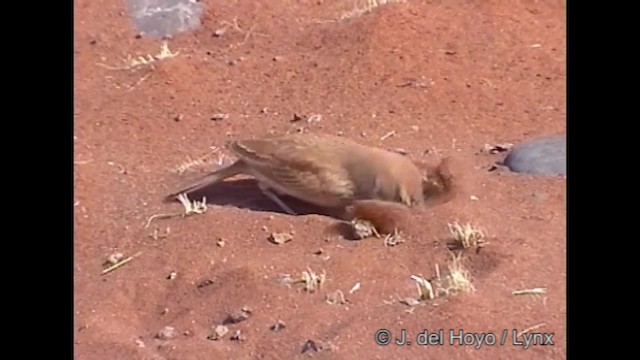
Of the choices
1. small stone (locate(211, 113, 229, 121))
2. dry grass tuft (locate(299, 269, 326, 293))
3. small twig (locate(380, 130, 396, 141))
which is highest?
dry grass tuft (locate(299, 269, 326, 293))

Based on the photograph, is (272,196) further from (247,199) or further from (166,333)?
(166,333)

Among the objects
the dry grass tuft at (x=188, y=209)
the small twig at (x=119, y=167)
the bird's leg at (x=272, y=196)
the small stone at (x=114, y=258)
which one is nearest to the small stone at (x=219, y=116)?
the small twig at (x=119, y=167)

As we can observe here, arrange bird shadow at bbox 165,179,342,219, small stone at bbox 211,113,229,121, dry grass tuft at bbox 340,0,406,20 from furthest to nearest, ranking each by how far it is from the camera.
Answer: dry grass tuft at bbox 340,0,406,20 → small stone at bbox 211,113,229,121 → bird shadow at bbox 165,179,342,219

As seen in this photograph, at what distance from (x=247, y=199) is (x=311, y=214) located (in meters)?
0.48

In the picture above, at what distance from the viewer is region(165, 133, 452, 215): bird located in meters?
5.63

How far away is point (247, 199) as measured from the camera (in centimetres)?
612

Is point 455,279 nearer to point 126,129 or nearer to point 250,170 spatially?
point 250,170

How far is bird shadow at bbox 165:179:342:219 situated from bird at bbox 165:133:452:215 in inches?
1.7

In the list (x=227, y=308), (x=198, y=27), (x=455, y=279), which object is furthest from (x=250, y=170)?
(x=198, y=27)

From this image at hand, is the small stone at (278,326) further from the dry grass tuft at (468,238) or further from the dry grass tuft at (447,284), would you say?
the dry grass tuft at (468,238)

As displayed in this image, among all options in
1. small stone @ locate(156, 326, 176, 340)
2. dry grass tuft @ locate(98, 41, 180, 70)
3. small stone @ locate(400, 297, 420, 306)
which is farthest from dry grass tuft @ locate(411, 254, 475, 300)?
dry grass tuft @ locate(98, 41, 180, 70)

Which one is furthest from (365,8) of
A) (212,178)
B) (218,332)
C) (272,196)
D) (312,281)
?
(218,332)

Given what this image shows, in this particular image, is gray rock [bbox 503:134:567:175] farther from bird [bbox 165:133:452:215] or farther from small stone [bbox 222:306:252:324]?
small stone [bbox 222:306:252:324]

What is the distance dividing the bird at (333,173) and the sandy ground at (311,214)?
0.49ft
